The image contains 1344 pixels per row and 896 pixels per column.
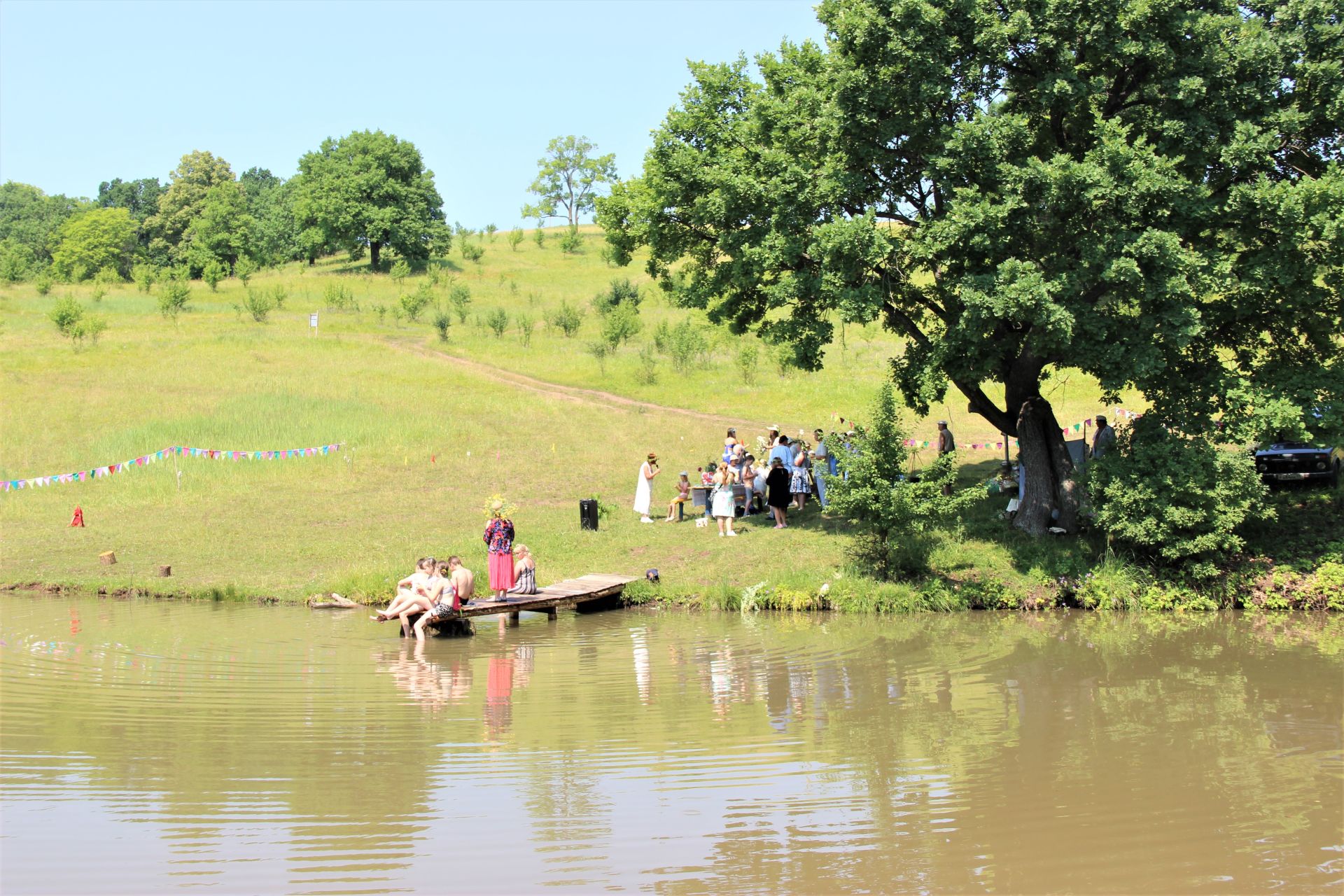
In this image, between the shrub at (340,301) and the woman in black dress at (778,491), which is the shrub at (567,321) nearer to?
the shrub at (340,301)

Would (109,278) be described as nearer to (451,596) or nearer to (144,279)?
(144,279)

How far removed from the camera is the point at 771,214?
2195 centimetres

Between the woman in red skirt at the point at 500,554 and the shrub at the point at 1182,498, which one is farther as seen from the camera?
the woman in red skirt at the point at 500,554

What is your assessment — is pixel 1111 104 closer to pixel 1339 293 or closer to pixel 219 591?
pixel 1339 293

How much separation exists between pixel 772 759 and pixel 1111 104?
13.9 meters

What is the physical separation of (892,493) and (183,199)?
302 feet

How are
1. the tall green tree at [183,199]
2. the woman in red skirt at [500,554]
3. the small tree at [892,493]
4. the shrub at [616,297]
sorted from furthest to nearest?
the tall green tree at [183,199]
the shrub at [616,297]
the small tree at [892,493]
the woman in red skirt at [500,554]

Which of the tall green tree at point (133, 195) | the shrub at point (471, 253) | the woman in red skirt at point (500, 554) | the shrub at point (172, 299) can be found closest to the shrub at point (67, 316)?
the shrub at point (172, 299)

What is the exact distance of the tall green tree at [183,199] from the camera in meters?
95.3

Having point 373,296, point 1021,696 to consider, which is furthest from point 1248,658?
point 373,296

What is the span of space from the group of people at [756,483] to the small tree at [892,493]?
3446 millimetres

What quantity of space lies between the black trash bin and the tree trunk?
816cm

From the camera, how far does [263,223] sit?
95062mm

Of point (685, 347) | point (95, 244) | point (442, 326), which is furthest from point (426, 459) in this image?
point (95, 244)
